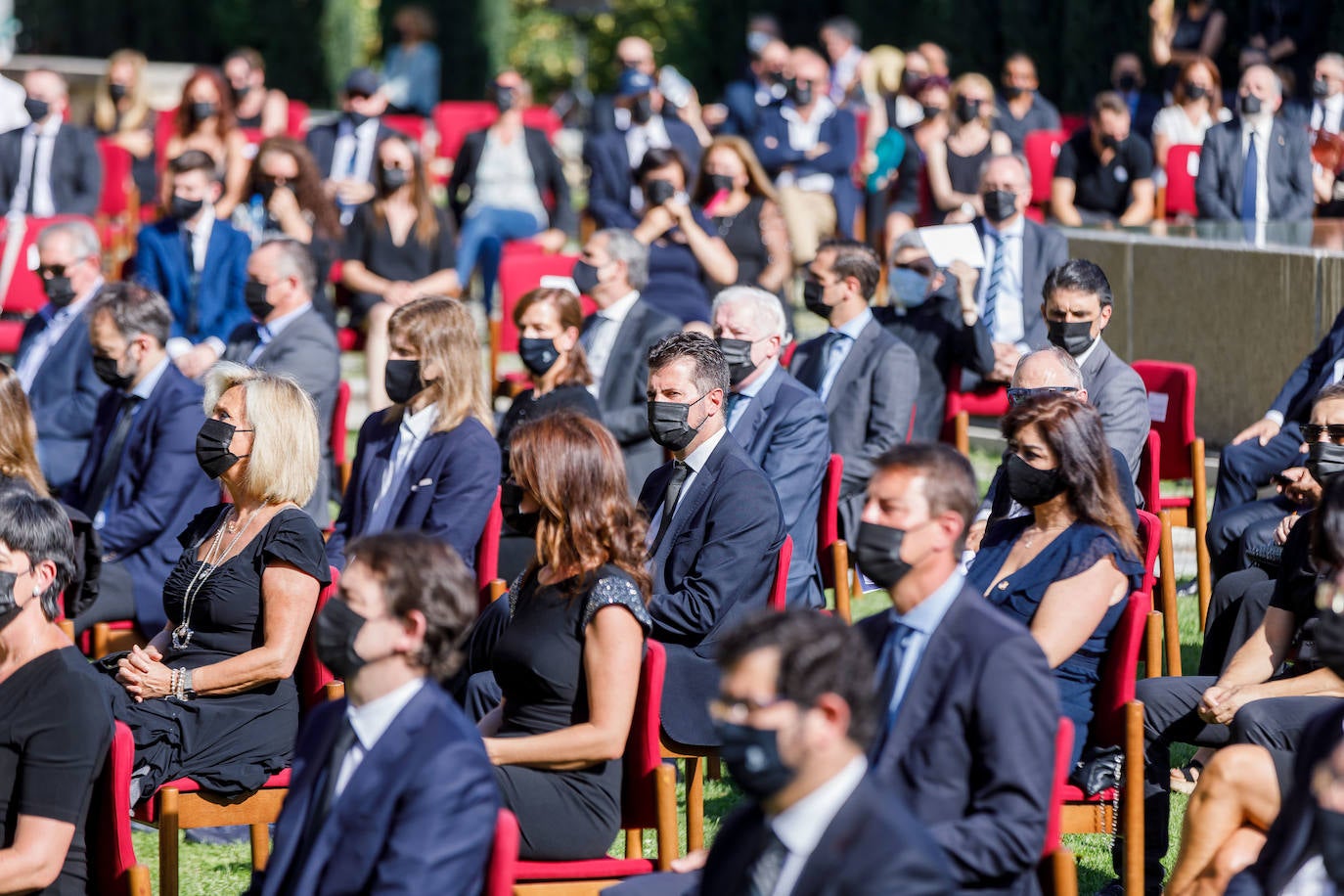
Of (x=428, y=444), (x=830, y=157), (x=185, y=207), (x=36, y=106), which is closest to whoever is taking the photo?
(x=428, y=444)

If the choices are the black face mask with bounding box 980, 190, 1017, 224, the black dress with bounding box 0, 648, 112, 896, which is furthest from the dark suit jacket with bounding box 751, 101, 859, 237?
the black dress with bounding box 0, 648, 112, 896

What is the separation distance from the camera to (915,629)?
3549mm

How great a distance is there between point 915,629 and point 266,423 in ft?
6.78

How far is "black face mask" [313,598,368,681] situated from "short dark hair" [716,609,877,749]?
768mm

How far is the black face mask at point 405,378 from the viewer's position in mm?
6160

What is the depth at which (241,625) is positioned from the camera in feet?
15.5

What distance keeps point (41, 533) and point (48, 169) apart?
8.31 m

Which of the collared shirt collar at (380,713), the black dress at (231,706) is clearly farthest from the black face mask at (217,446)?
the collared shirt collar at (380,713)

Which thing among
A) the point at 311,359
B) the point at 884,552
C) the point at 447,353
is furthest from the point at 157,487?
the point at 884,552

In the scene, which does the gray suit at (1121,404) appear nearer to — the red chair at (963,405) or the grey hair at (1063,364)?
the grey hair at (1063,364)

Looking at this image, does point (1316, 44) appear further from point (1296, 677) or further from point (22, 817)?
point (22, 817)

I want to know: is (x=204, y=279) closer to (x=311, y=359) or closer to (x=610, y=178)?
(x=311, y=359)

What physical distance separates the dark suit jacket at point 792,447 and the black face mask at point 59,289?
326cm

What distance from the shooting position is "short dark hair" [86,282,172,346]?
6.64m
